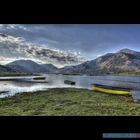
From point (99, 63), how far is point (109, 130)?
0.79m

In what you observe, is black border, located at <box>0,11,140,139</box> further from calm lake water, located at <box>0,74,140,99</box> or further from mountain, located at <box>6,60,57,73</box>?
mountain, located at <box>6,60,57,73</box>

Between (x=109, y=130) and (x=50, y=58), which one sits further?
(x=50, y=58)

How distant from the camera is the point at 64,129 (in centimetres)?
305

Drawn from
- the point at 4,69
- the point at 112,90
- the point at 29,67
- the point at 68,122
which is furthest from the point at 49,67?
the point at 112,90

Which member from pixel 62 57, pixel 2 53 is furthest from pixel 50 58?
pixel 2 53

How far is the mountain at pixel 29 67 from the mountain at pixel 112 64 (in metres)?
0.13

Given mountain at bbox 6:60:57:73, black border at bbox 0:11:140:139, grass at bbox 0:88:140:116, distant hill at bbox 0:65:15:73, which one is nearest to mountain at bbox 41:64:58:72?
mountain at bbox 6:60:57:73

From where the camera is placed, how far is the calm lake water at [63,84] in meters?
2.98

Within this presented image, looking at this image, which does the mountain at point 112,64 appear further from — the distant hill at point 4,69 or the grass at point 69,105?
the distant hill at point 4,69

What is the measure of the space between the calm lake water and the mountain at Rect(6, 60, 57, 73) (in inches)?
3.5

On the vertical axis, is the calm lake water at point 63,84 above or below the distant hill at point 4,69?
below

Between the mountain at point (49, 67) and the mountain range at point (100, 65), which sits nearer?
the mountain range at point (100, 65)

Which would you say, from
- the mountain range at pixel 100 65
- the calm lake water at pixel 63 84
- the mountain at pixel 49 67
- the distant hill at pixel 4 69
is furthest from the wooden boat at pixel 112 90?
the distant hill at pixel 4 69
